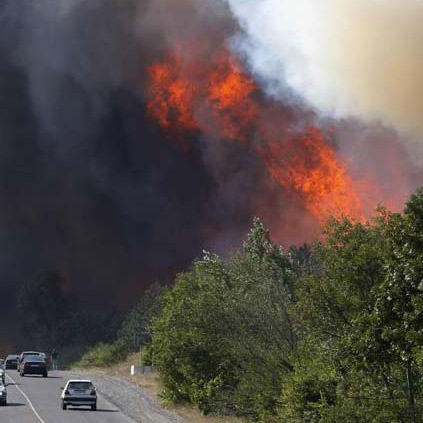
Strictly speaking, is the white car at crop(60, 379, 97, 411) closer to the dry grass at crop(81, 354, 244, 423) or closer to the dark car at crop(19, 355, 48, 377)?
the dry grass at crop(81, 354, 244, 423)

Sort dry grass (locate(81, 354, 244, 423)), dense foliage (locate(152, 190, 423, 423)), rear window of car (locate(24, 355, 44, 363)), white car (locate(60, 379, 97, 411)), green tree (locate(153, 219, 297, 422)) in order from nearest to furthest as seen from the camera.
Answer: dense foliage (locate(152, 190, 423, 423)) < green tree (locate(153, 219, 297, 422)) < dry grass (locate(81, 354, 244, 423)) < white car (locate(60, 379, 97, 411)) < rear window of car (locate(24, 355, 44, 363))

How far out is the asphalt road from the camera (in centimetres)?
4717

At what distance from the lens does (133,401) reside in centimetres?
6081

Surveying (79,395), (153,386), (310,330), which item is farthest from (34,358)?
(310,330)

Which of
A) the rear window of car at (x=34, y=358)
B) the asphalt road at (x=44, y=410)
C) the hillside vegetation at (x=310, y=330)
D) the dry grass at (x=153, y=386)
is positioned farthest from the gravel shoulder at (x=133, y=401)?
the rear window of car at (x=34, y=358)

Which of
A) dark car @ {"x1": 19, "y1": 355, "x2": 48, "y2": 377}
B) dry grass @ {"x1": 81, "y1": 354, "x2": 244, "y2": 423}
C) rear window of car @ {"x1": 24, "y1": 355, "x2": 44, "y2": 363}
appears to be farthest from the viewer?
rear window of car @ {"x1": 24, "y1": 355, "x2": 44, "y2": 363}

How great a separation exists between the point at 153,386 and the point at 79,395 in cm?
1991

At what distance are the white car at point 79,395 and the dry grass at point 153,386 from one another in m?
4.72

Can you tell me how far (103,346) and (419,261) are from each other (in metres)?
99.1

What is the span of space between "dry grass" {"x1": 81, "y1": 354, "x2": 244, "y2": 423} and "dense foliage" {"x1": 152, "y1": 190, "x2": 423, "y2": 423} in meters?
0.68

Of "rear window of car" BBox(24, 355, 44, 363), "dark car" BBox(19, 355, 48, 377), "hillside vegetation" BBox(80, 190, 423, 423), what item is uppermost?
"rear window of car" BBox(24, 355, 44, 363)

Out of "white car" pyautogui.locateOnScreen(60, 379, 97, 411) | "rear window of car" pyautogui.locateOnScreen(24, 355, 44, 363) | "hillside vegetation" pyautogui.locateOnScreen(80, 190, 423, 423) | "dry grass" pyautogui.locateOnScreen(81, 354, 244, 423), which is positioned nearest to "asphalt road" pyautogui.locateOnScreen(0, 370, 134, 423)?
"white car" pyautogui.locateOnScreen(60, 379, 97, 411)

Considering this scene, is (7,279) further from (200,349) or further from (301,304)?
(301,304)

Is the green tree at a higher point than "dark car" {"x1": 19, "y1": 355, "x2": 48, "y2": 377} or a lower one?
lower
